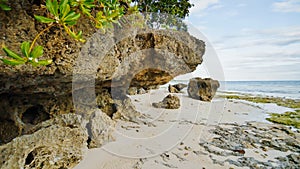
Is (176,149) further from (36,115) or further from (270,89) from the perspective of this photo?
(270,89)

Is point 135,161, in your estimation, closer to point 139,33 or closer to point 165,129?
point 165,129

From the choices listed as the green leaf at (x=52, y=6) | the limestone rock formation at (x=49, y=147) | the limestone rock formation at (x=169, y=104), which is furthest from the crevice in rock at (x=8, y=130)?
the limestone rock formation at (x=169, y=104)

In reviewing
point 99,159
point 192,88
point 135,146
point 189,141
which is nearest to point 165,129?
point 189,141

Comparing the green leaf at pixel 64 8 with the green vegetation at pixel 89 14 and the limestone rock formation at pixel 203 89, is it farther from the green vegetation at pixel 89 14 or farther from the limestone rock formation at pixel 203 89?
the limestone rock formation at pixel 203 89

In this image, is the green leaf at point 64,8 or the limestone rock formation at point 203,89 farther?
the limestone rock formation at point 203,89

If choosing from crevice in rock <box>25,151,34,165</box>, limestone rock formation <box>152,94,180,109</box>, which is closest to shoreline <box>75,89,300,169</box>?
crevice in rock <box>25,151,34,165</box>

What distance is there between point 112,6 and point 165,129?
3558mm

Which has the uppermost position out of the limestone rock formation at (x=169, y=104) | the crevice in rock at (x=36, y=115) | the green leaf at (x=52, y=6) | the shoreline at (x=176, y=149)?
the green leaf at (x=52, y=6)

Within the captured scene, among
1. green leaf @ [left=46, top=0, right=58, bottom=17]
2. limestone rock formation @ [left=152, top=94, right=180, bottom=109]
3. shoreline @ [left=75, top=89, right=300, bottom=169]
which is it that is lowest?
shoreline @ [left=75, top=89, right=300, bottom=169]

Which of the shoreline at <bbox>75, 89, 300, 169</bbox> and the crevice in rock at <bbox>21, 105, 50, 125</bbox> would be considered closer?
the shoreline at <bbox>75, 89, 300, 169</bbox>

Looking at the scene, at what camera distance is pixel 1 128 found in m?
2.79

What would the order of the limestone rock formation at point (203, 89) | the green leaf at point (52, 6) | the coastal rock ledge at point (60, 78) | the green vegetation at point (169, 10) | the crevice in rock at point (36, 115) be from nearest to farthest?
the green leaf at point (52, 6) → the coastal rock ledge at point (60, 78) → the crevice in rock at point (36, 115) → the green vegetation at point (169, 10) → the limestone rock formation at point (203, 89)

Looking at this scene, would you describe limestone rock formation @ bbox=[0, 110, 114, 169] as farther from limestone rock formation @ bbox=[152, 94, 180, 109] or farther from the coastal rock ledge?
limestone rock formation @ bbox=[152, 94, 180, 109]

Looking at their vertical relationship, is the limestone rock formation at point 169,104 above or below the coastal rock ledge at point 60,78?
below
